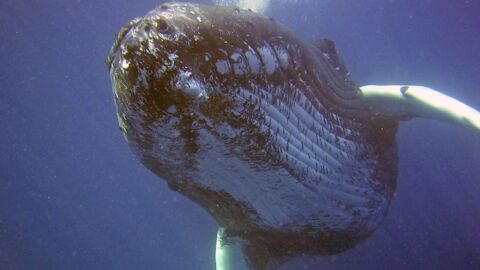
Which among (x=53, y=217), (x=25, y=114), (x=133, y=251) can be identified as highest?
(x=25, y=114)

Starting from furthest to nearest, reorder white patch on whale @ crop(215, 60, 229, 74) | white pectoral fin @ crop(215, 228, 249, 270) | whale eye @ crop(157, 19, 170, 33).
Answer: white pectoral fin @ crop(215, 228, 249, 270), white patch on whale @ crop(215, 60, 229, 74), whale eye @ crop(157, 19, 170, 33)

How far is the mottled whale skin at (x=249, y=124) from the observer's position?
1.92 meters

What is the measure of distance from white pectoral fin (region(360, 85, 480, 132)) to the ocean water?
13.6 inches

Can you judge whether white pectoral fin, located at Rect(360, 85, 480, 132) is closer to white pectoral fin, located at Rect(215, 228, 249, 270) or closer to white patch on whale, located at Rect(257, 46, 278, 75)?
white patch on whale, located at Rect(257, 46, 278, 75)

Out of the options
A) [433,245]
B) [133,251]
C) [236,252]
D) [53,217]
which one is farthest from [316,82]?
[53,217]

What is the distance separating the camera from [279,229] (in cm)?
350

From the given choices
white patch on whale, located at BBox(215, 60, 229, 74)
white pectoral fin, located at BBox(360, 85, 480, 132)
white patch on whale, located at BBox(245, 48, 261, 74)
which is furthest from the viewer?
white pectoral fin, located at BBox(360, 85, 480, 132)

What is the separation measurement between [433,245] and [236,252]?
11.3 feet

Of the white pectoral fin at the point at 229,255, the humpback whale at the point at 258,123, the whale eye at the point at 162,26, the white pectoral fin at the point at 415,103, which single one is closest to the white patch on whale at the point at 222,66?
the humpback whale at the point at 258,123

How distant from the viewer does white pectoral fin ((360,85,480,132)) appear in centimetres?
412

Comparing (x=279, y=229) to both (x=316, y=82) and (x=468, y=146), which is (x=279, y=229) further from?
(x=468, y=146)

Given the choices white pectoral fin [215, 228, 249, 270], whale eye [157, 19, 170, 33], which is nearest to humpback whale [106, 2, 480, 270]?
whale eye [157, 19, 170, 33]

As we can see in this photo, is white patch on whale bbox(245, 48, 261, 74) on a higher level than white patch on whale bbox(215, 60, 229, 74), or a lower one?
higher

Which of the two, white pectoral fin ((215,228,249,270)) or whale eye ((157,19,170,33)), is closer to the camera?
whale eye ((157,19,170,33))
